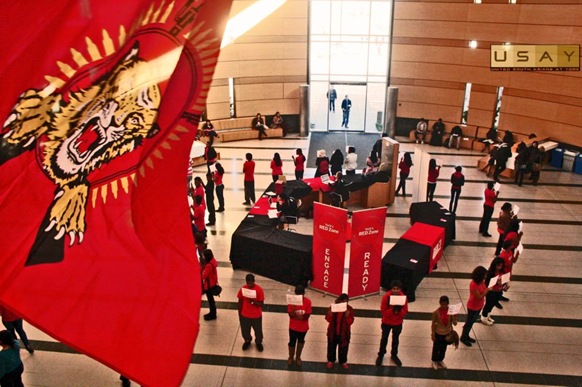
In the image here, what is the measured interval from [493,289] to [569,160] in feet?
34.9

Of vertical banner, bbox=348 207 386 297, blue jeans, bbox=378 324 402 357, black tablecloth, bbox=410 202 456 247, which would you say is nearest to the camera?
blue jeans, bbox=378 324 402 357

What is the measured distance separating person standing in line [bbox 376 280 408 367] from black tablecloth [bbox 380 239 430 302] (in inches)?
62.7

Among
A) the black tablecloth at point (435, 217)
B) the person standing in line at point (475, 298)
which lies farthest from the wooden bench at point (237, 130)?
the person standing in line at point (475, 298)

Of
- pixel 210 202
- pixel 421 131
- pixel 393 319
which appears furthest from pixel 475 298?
pixel 421 131

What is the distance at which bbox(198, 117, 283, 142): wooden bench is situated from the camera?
19.4 meters

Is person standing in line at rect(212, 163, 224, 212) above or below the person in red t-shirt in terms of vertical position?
above

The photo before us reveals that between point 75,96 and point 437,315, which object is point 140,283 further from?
point 437,315

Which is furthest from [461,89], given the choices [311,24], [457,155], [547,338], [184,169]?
[184,169]

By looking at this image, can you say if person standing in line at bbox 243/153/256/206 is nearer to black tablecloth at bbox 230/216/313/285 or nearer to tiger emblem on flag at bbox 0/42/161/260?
black tablecloth at bbox 230/216/313/285

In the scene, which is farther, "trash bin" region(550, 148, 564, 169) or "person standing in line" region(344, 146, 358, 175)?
"trash bin" region(550, 148, 564, 169)

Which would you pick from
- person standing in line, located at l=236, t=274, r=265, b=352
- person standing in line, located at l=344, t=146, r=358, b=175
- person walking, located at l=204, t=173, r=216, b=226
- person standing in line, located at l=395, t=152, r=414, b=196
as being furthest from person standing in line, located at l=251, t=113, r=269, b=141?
person standing in line, located at l=236, t=274, r=265, b=352

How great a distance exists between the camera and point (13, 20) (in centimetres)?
180

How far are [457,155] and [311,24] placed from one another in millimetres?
7793

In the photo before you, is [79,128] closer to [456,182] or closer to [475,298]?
[475,298]
